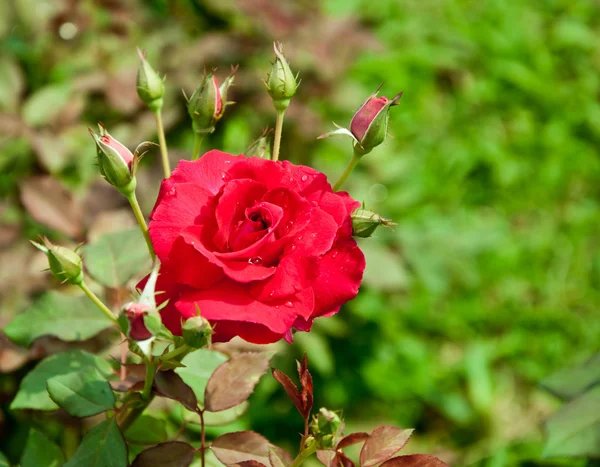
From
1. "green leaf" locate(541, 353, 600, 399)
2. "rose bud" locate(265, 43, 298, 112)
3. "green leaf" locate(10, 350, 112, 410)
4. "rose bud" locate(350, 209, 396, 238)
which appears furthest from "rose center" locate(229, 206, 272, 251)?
"green leaf" locate(541, 353, 600, 399)

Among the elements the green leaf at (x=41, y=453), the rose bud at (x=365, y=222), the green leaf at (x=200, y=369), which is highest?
the rose bud at (x=365, y=222)

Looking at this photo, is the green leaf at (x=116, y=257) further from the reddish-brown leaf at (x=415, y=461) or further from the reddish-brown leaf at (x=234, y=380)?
the reddish-brown leaf at (x=415, y=461)

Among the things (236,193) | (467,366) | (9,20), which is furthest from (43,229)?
(467,366)

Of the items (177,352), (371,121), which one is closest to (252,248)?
(177,352)

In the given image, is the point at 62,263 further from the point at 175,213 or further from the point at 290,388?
the point at 290,388

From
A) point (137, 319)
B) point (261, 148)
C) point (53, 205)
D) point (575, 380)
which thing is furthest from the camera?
point (53, 205)

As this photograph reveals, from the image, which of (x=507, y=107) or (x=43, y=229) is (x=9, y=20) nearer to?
(x=43, y=229)

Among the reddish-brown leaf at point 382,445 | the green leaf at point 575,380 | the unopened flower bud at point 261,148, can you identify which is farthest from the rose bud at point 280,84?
the green leaf at point 575,380
